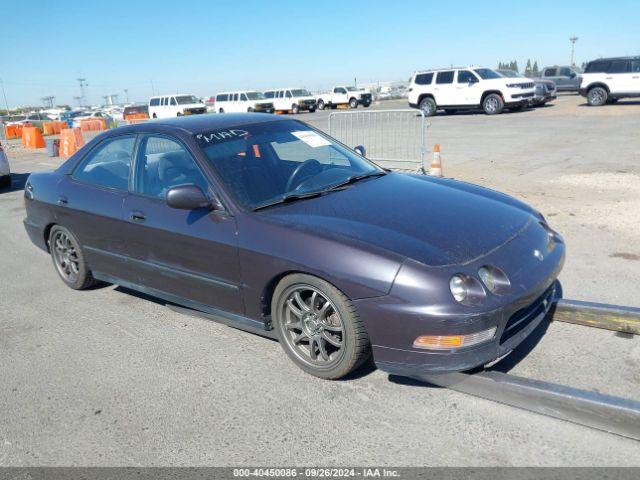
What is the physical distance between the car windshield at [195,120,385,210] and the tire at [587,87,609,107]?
889 inches

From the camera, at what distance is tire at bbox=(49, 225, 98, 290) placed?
498cm

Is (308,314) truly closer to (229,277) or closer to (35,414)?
(229,277)

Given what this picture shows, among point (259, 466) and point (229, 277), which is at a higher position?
point (229, 277)

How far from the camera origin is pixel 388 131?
1079 cm

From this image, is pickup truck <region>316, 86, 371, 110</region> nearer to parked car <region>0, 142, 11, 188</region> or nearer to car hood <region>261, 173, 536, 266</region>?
parked car <region>0, 142, 11, 188</region>

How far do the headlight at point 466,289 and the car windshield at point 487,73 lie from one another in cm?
2250

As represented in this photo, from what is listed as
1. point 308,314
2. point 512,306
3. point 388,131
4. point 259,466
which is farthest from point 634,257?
point 388,131

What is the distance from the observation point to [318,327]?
130 inches

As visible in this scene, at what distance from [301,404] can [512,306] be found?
4.32 feet

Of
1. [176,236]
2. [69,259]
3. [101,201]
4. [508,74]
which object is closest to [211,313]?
[176,236]

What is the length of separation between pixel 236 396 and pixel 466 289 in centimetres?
152

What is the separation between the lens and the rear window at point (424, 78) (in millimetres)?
24656

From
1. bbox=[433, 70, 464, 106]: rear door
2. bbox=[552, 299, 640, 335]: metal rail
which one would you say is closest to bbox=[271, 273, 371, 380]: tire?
bbox=[552, 299, 640, 335]: metal rail

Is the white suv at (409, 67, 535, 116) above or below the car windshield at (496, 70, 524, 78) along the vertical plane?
below
